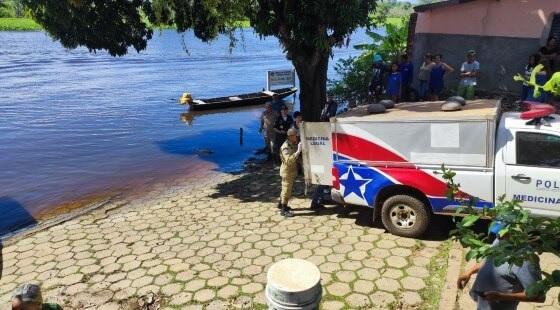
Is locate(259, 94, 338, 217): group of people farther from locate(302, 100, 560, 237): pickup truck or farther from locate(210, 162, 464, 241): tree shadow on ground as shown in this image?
locate(302, 100, 560, 237): pickup truck

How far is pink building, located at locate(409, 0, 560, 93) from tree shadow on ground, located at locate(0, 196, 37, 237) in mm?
13315

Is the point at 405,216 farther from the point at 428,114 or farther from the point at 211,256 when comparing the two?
the point at 211,256

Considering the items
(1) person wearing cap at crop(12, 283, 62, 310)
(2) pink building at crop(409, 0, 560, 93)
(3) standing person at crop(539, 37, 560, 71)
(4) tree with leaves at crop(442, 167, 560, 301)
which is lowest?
(1) person wearing cap at crop(12, 283, 62, 310)

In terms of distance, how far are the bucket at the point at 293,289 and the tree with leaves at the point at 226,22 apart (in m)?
8.38

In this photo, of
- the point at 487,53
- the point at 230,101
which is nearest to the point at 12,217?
the point at 487,53

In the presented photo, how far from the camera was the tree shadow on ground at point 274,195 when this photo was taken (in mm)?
8227

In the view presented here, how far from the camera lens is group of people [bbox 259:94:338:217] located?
9.05 meters

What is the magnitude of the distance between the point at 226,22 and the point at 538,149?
8258 mm

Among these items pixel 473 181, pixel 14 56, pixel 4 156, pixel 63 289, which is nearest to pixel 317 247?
pixel 473 181

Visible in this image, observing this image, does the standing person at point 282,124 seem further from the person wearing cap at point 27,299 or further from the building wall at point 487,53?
the person wearing cap at point 27,299

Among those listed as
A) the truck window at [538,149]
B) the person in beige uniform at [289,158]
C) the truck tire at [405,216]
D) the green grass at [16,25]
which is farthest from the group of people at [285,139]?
the green grass at [16,25]

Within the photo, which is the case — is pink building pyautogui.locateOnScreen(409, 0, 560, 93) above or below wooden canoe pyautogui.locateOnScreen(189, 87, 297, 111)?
above

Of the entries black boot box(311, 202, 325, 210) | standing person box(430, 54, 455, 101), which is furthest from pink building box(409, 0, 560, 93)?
black boot box(311, 202, 325, 210)

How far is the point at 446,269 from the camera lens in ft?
22.1
